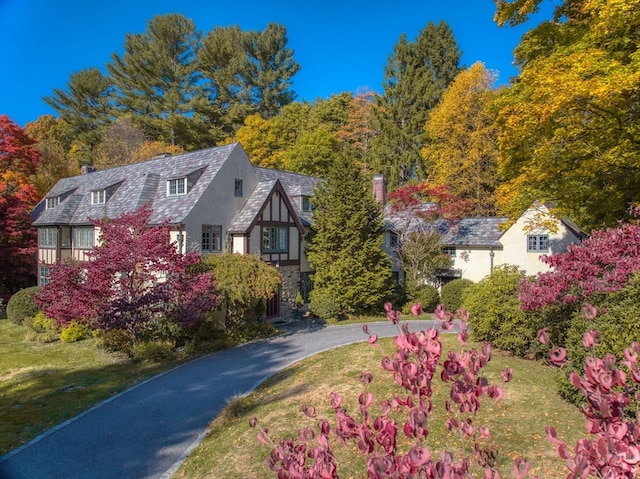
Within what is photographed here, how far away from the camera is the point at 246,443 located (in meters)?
9.41

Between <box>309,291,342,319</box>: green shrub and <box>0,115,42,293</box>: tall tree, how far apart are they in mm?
20359

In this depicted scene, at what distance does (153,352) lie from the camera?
56.5 feet

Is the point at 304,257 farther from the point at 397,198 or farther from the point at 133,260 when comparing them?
the point at 133,260

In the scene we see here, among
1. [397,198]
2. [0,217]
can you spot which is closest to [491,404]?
[397,198]

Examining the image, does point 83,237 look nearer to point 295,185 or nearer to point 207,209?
point 207,209

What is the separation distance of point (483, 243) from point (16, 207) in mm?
32420

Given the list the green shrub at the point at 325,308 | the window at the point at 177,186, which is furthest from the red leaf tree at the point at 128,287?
the green shrub at the point at 325,308

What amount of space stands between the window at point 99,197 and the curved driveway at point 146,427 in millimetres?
16414

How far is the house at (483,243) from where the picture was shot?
2834 cm

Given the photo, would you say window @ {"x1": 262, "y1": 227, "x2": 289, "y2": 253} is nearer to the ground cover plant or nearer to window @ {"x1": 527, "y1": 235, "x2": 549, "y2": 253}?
the ground cover plant

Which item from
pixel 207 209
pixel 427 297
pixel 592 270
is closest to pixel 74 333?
pixel 207 209

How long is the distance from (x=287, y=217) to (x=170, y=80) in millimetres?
35635

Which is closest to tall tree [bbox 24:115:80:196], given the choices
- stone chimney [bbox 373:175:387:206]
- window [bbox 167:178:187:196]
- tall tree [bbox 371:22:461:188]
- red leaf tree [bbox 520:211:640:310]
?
window [bbox 167:178:187:196]

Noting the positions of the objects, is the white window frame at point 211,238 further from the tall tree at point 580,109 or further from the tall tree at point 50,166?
the tall tree at point 50,166
